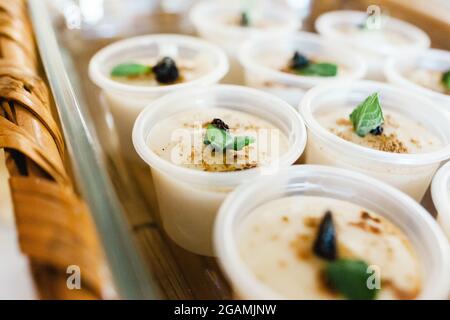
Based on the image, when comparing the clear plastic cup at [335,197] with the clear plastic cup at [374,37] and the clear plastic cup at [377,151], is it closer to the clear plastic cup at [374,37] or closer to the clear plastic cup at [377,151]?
the clear plastic cup at [377,151]

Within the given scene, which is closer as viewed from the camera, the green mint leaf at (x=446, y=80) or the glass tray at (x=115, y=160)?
the glass tray at (x=115, y=160)

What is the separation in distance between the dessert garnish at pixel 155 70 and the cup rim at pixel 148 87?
2.0 inches

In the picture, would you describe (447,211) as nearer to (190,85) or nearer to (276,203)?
(276,203)

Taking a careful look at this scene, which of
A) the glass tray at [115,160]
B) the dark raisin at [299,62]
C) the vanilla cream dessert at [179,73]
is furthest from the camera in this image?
the dark raisin at [299,62]

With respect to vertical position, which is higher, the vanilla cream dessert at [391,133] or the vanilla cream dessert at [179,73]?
the vanilla cream dessert at [179,73]

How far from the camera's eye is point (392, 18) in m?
2.29

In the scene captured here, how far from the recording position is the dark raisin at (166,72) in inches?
63.9

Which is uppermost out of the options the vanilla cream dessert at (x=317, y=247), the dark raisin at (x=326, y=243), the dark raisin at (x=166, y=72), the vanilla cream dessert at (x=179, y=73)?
the dark raisin at (x=166, y=72)

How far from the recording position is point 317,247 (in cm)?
96

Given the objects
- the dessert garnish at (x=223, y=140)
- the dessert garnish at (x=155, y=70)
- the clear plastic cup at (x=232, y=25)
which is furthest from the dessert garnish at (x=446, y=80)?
the dessert garnish at (x=155, y=70)

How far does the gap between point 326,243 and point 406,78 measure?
1.23m

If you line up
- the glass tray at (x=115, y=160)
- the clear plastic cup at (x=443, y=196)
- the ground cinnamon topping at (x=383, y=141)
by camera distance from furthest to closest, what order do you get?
the ground cinnamon topping at (x=383, y=141) → the clear plastic cup at (x=443, y=196) → the glass tray at (x=115, y=160)

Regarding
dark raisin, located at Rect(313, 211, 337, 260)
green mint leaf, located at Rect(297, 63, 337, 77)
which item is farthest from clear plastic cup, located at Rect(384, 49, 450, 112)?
dark raisin, located at Rect(313, 211, 337, 260)
